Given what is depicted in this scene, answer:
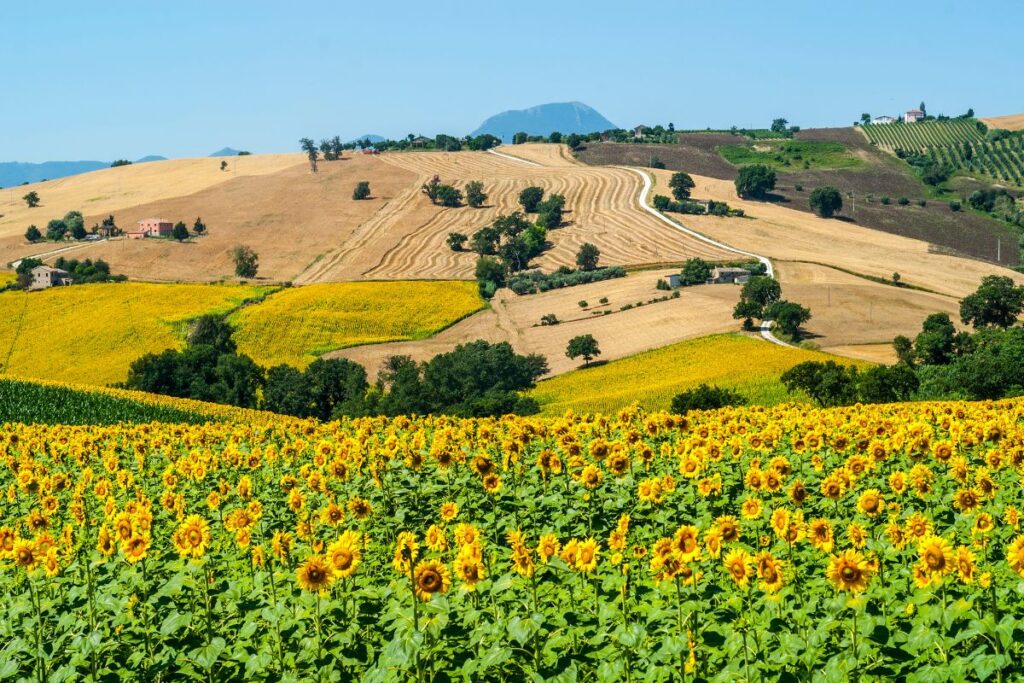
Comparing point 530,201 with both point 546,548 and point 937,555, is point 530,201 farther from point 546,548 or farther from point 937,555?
point 937,555

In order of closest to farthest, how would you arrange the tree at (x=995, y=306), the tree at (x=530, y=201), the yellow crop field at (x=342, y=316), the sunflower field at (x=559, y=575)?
the sunflower field at (x=559, y=575) < the tree at (x=995, y=306) < the yellow crop field at (x=342, y=316) < the tree at (x=530, y=201)

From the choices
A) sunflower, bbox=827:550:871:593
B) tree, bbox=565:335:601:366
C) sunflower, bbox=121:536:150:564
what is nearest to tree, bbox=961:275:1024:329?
tree, bbox=565:335:601:366

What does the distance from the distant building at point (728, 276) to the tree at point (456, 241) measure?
49136 mm

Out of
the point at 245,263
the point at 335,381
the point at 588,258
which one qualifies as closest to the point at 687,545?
the point at 335,381

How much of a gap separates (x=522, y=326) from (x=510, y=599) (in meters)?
116

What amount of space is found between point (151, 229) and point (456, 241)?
59796 mm

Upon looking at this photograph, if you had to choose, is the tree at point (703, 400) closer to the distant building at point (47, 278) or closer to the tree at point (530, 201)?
the distant building at point (47, 278)

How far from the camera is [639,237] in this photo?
171750 mm

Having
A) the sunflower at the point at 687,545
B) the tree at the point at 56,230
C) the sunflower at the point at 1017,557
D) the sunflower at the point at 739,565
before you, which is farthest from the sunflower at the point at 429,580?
the tree at the point at 56,230

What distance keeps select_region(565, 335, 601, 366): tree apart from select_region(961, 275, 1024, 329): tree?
4021 centimetres

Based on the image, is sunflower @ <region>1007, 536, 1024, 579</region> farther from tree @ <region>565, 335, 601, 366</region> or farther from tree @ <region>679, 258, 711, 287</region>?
tree @ <region>679, 258, 711, 287</region>

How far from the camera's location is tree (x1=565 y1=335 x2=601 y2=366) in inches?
4146

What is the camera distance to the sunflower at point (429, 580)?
952 cm

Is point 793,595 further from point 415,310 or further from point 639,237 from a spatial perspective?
point 639,237
